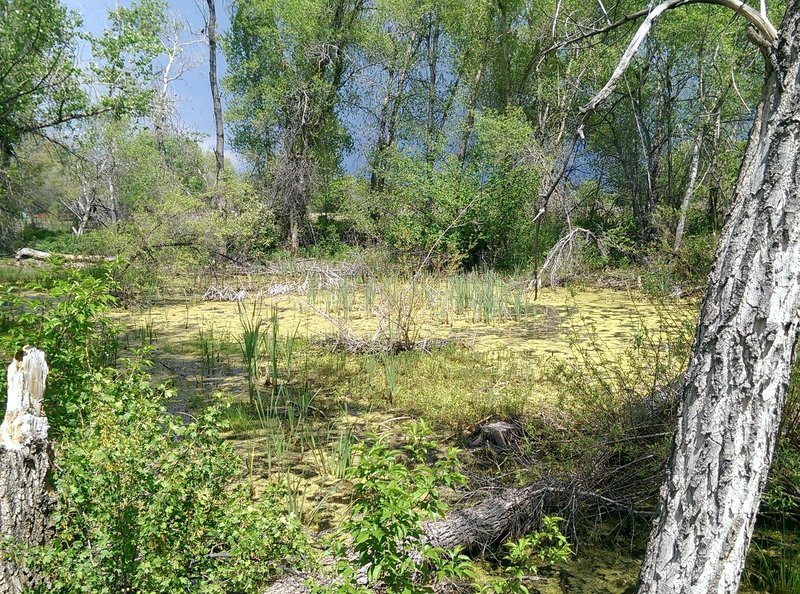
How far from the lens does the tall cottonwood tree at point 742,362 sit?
148 centimetres

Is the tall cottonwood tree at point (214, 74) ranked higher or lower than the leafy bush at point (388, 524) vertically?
higher

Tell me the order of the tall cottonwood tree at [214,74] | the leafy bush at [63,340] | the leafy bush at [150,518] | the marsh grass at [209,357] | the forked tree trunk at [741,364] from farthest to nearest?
the tall cottonwood tree at [214,74], the marsh grass at [209,357], the leafy bush at [63,340], the leafy bush at [150,518], the forked tree trunk at [741,364]

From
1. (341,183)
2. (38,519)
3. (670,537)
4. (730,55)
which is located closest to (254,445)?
(38,519)

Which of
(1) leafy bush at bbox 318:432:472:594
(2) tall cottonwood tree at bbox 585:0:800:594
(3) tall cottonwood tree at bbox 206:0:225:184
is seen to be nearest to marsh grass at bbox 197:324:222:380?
(1) leafy bush at bbox 318:432:472:594

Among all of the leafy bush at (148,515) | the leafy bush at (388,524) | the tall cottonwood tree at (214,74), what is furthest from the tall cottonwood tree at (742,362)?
the tall cottonwood tree at (214,74)

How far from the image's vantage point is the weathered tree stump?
191 cm

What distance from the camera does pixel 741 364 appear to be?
153 centimetres

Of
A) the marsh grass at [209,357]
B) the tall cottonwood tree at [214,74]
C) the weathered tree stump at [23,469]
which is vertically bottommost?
the marsh grass at [209,357]

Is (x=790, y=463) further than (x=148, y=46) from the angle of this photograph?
No

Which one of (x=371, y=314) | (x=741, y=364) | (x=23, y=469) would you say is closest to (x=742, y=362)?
(x=741, y=364)

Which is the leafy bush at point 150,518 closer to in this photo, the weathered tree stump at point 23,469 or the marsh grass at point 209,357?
the weathered tree stump at point 23,469

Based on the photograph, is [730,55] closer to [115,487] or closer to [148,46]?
[148,46]

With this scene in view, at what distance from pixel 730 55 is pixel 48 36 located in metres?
10.7

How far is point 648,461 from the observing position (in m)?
3.03
